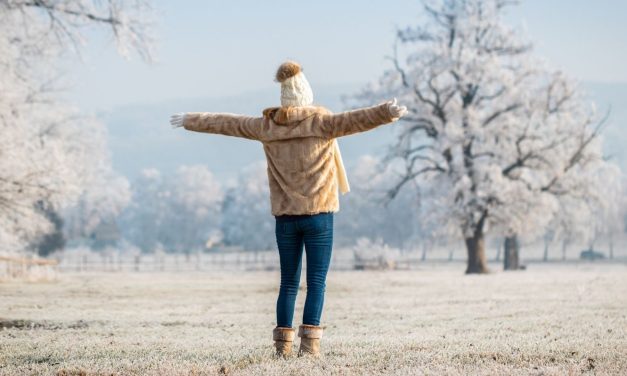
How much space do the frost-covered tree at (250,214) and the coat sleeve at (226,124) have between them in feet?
328

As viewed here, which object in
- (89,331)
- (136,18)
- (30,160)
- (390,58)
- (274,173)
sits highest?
(390,58)

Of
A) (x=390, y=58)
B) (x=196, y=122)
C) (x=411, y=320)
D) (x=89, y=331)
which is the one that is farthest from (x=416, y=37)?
(x=196, y=122)

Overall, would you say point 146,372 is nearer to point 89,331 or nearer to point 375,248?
point 89,331

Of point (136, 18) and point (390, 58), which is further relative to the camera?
point (390, 58)

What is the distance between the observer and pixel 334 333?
40.9ft

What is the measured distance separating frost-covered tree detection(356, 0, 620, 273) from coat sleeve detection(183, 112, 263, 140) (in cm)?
2934

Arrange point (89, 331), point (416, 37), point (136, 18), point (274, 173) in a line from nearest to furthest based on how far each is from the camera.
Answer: point (274, 173) < point (89, 331) < point (136, 18) < point (416, 37)

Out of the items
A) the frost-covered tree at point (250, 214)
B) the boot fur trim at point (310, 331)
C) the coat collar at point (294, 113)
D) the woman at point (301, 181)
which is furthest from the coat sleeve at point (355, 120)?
the frost-covered tree at point (250, 214)

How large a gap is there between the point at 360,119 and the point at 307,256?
49.5 inches

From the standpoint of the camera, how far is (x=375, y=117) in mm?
8086

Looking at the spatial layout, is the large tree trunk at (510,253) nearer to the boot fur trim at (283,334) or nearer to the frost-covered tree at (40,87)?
the frost-covered tree at (40,87)

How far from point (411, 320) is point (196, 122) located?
729 cm

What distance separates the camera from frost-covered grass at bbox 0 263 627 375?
7.96 meters

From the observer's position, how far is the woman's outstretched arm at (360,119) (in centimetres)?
802
